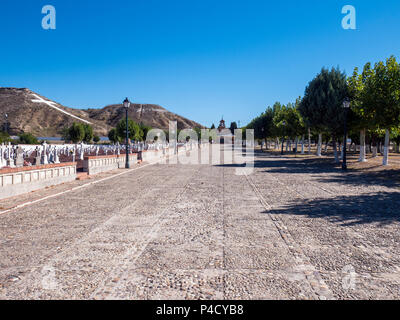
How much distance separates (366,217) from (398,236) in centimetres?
154

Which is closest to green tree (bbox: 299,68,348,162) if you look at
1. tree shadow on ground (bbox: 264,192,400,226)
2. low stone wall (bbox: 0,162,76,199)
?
tree shadow on ground (bbox: 264,192,400,226)

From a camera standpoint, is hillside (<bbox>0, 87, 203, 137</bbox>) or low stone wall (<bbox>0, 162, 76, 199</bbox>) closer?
low stone wall (<bbox>0, 162, 76, 199</bbox>)

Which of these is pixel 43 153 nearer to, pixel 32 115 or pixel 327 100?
pixel 327 100

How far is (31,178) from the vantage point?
10.6 metres

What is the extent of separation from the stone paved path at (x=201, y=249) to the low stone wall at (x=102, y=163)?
7.03 metres

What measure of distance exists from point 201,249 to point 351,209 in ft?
16.6

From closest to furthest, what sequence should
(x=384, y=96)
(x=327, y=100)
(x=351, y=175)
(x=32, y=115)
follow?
1. (x=351, y=175)
2. (x=384, y=96)
3. (x=327, y=100)
4. (x=32, y=115)

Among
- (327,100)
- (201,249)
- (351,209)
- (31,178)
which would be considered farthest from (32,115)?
(201,249)

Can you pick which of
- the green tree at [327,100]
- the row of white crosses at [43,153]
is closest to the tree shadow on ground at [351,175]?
the green tree at [327,100]

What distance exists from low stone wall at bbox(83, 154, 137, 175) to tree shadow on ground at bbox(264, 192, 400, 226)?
11.1 metres

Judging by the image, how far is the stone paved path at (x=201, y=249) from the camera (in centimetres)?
366

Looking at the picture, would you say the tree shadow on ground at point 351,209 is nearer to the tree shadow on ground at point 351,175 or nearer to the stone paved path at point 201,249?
the stone paved path at point 201,249

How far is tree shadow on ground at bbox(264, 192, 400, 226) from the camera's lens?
713cm

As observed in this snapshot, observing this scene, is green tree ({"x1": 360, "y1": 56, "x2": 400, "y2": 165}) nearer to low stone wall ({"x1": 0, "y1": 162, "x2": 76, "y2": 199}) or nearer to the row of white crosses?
low stone wall ({"x1": 0, "y1": 162, "x2": 76, "y2": 199})
